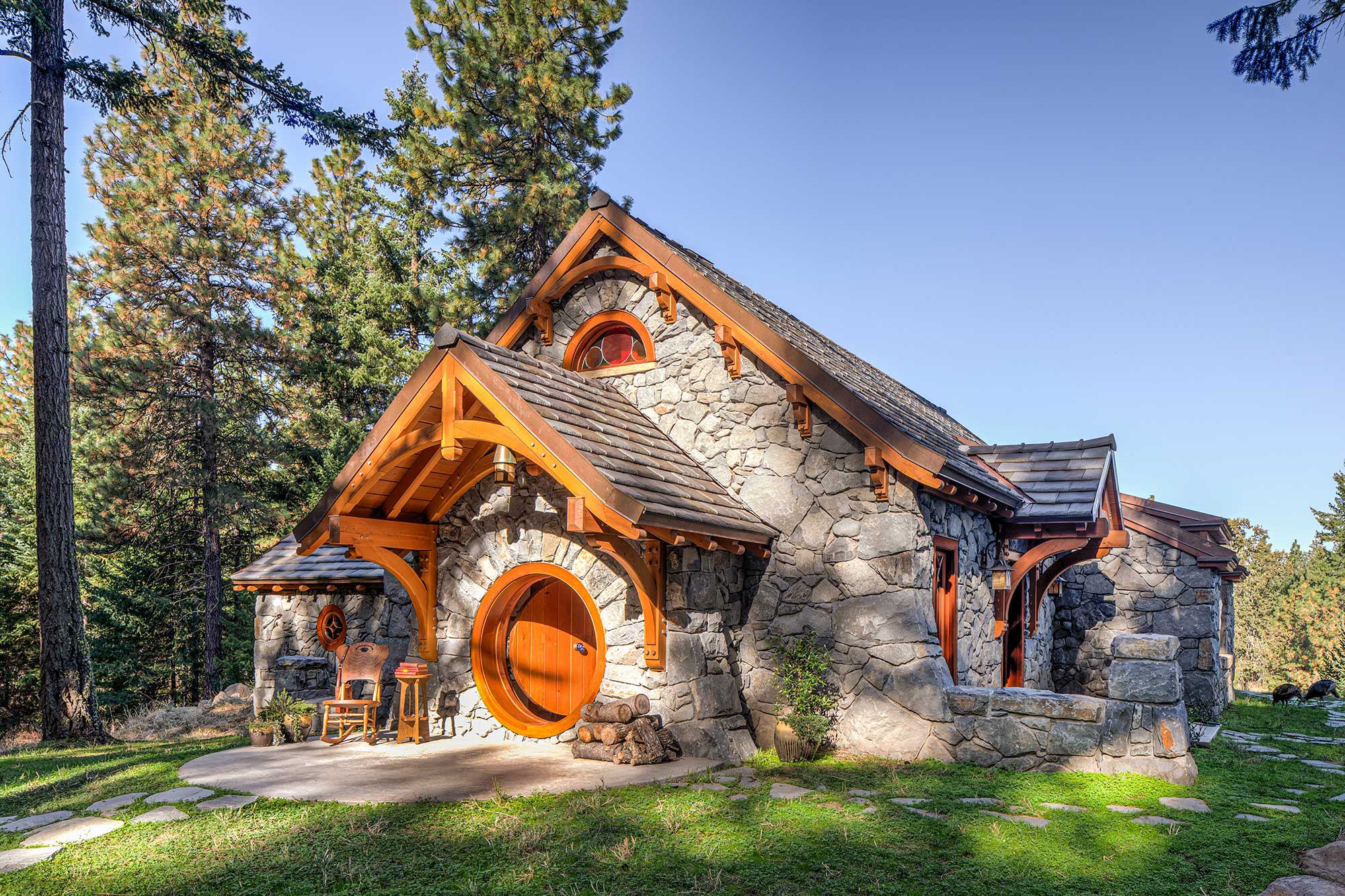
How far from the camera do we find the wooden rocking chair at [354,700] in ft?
29.3

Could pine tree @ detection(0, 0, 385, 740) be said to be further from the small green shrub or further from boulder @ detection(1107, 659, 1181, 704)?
boulder @ detection(1107, 659, 1181, 704)

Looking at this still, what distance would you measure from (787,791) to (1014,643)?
6679 millimetres

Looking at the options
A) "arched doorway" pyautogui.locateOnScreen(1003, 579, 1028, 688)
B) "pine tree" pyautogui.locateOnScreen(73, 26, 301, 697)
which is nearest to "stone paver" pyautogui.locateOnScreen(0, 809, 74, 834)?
"arched doorway" pyautogui.locateOnScreen(1003, 579, 1028, 688)

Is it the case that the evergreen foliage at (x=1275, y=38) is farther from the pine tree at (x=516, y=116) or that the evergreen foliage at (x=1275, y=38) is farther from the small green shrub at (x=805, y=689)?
the pine tree at (x=516, y=116)

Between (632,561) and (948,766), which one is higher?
(632,561)

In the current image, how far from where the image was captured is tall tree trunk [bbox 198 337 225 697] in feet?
62.2

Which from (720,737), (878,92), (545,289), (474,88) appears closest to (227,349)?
(474,88)

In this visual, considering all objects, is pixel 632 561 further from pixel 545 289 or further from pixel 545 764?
pixel 545 289

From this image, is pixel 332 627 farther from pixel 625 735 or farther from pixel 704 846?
pixel 704 846

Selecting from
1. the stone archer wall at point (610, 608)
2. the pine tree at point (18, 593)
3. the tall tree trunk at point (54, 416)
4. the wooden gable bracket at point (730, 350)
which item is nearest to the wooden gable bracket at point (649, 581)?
the stone archer wall at point (610, 608)

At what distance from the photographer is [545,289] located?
1082 centimetres

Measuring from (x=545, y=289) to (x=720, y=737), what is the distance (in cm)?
596

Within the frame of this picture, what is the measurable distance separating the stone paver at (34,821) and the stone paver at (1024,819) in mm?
6807

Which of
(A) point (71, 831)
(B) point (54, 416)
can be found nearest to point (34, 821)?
(A) point (71, 831)
